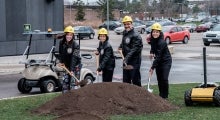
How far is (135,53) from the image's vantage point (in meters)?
11.4

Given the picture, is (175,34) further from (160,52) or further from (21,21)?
Answer: (160,52)

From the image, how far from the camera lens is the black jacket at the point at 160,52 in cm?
1118

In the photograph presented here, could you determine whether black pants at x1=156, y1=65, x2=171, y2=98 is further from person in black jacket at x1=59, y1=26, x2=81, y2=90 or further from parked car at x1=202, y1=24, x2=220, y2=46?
parked car at x1=202, y1=24, x2=220, y2=46

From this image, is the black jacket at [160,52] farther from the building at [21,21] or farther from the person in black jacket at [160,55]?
the building at [21,21]

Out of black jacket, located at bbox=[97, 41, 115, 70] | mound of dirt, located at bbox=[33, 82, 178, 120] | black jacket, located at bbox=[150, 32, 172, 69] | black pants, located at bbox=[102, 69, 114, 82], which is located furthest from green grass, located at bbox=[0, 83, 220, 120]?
black jacket, located at bbox=[97, 41, 115, 70]

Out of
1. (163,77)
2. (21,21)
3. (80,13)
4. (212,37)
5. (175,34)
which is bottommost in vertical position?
(163,77)

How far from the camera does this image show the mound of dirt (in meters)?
9.58

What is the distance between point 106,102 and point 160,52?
2.01 meters

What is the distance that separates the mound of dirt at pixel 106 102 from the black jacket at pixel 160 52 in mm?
1127

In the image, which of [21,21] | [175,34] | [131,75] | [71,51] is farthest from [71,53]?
[175,34]

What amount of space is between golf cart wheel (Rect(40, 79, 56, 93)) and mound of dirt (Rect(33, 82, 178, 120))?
→ 4.00m

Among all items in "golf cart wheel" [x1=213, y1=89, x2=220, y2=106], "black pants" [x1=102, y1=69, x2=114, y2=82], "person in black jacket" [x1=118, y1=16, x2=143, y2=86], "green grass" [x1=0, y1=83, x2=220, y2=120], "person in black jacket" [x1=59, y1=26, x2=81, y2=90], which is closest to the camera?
"green grass" [x1=0, y1=83, x2=220, y2=120]

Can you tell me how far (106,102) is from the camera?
9.73m

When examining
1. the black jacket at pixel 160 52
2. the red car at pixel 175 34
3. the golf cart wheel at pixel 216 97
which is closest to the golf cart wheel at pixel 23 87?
the black jacket at pixel 160 52
